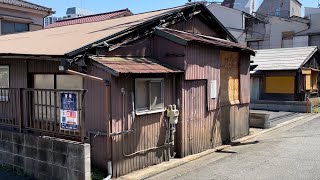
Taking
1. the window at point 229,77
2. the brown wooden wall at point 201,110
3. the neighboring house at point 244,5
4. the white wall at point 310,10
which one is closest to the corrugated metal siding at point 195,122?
the brown wooden wall at point 201,110

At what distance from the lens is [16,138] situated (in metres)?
9.18

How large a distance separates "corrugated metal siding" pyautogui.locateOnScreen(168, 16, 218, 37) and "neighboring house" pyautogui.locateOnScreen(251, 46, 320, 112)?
546 inches

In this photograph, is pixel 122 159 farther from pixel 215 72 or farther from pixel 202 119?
pixel 215 72

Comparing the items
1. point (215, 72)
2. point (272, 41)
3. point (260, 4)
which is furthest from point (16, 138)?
point (260, 4)

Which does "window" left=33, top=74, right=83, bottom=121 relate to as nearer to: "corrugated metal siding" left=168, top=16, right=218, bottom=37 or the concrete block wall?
the concrete block wall

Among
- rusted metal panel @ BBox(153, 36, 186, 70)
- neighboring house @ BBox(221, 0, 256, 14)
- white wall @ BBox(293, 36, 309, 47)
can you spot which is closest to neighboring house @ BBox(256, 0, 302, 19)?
neighboring house @ BBox(221, 0, 256, 14)

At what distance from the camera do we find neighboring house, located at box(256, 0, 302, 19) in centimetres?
4806

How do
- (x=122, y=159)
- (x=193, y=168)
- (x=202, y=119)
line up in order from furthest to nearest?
(x=202, y=119)
(x=193, y=168)
(x=122, y=159)

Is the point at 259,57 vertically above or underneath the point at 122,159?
above

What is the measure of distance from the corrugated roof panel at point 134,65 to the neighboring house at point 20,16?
16918mm

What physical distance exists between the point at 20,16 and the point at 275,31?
28.0m

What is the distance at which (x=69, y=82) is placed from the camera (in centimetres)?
922

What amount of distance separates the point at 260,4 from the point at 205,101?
1680 inches

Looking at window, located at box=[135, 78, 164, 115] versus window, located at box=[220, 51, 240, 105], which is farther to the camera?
window, located at box=[220, 51, 240, 105]
